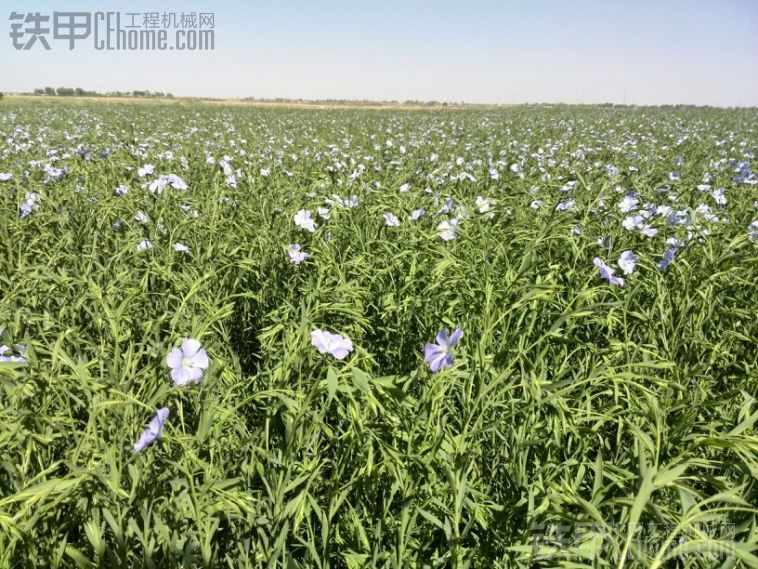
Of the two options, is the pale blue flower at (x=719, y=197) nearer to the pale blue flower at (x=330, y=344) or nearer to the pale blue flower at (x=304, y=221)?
the pale blue flower at (x=304, y=221)

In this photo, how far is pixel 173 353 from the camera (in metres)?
1.10

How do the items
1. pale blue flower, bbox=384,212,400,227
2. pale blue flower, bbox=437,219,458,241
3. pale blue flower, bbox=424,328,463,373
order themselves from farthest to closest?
pale blue flower, bbox=384,212,400,227
pale blue flower, bbox=437,219,458,241
pale blue flower, bbox=424,328,463,373

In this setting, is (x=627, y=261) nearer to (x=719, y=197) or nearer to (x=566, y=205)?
(x=566, y=205)

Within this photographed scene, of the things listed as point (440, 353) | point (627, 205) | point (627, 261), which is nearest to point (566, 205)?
point (627, 205)

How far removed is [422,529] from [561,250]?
5.10 ft

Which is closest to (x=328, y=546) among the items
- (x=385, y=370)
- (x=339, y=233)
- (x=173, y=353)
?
(x=173, y=353)

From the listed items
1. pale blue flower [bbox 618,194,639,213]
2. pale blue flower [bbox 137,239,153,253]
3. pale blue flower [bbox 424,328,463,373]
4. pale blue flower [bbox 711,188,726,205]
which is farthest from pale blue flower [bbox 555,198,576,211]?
pale blue flower [bbox 137,239,153,253]

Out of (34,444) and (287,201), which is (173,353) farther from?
(287,201)

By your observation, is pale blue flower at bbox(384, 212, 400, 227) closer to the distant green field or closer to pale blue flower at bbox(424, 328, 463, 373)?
the distant green field

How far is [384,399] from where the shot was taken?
4.33 feet

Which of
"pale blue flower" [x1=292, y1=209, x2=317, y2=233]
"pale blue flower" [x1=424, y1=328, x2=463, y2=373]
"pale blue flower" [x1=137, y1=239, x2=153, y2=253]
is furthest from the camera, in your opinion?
"pale blue flower" [x1=292, y1=209, x2=317, y2=233]

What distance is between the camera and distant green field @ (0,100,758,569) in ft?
3.26

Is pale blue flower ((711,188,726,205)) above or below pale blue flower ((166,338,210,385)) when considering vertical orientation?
above

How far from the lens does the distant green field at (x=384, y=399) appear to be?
3.26ft
